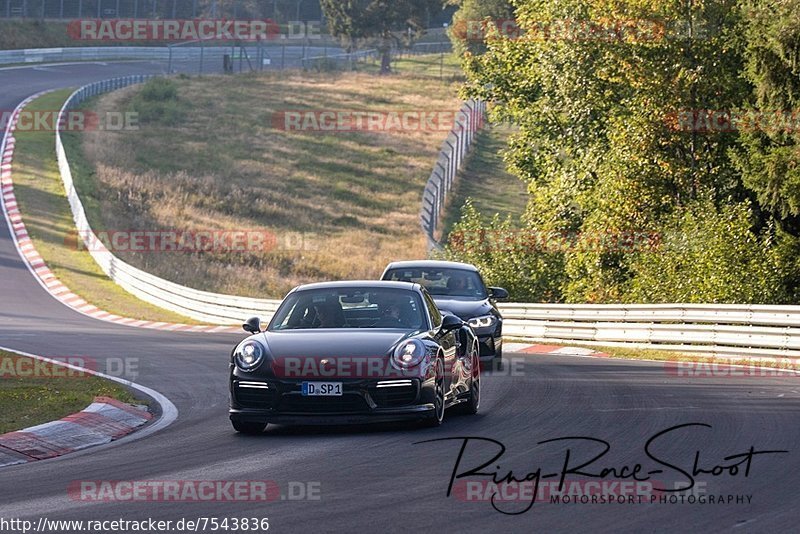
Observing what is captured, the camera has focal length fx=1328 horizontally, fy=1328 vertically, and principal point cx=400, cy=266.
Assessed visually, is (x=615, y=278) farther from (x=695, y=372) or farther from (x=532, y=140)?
(x=695, y=372)

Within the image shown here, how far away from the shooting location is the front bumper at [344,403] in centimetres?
1141

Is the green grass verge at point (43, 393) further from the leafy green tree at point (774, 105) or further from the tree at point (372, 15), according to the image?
the tree at point (372, 15)

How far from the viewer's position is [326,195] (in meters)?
60.4

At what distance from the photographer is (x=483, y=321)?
1923 cm

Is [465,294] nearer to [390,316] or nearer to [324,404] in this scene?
[390,316]

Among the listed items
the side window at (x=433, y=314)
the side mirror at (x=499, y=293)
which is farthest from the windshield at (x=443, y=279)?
the side window at (x=433, y=314)

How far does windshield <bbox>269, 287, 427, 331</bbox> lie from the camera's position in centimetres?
1276

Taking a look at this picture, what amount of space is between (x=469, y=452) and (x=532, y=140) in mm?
29478

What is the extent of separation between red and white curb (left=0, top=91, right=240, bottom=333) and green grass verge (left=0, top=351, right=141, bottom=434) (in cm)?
1297

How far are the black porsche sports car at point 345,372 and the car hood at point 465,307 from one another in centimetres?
640

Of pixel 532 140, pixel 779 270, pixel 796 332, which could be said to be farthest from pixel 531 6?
pixel 796 332
